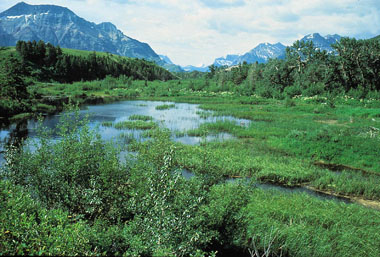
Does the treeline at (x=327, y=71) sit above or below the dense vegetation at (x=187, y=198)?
above

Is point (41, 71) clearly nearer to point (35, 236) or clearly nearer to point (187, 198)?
point (35, 236)

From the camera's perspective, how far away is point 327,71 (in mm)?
67500

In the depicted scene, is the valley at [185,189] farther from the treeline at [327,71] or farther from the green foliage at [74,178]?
the treeline at [327,71]

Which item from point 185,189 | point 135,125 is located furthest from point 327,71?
point 185,189

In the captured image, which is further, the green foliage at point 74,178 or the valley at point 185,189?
the green foliage at point 74,178

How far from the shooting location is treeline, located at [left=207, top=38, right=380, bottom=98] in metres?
65.2

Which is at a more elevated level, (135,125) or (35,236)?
(35,236)

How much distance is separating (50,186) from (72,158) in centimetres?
127

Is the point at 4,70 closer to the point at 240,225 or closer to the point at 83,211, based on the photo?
the point at 83,211

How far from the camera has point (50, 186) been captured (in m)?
10.0

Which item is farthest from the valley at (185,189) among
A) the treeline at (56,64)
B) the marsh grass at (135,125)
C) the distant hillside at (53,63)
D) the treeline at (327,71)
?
the treeline at (56,64)

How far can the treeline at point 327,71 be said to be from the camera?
65.2 meters

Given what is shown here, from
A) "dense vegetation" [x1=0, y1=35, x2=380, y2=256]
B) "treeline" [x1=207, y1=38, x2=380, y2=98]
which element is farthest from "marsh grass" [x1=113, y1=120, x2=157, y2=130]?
"treeline" [x1=207, y1=38, x2=380, y2=98]

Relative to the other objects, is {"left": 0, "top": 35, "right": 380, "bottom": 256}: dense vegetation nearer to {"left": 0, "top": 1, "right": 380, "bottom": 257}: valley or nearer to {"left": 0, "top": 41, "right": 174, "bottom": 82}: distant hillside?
{"left": 0, "top": 1, "right": 380, "bottom": 257}: valley
